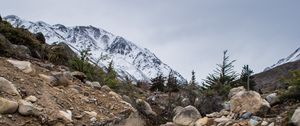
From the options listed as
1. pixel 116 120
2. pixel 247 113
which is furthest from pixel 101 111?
pixel 247 113

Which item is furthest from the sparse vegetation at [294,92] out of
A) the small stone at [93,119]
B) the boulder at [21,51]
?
the boulder at [21,51]

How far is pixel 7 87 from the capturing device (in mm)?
6508

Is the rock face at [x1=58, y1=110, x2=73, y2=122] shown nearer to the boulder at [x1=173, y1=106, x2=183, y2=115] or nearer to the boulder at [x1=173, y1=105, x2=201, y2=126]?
the boulder at [x1=173, y1=105, x2=201, y2=126]

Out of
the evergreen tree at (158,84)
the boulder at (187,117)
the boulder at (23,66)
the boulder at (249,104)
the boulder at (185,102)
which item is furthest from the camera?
the evergreen tree at (158,84)

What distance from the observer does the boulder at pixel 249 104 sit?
8484 mm

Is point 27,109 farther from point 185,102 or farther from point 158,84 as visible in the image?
point 158,84

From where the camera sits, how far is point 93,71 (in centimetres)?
1153

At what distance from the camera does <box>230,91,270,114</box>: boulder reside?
8.48 meters

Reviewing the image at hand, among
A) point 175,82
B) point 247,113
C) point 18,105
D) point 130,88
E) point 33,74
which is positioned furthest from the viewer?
point 175,82

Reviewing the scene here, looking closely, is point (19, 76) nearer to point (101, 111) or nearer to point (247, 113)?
point (101, 111)

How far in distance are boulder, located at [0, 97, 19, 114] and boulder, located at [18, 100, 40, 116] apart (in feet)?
0.27

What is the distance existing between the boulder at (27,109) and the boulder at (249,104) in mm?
4094

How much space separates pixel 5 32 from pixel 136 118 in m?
4.26

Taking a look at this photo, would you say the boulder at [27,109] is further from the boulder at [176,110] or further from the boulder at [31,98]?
the boulder at [176,110]
